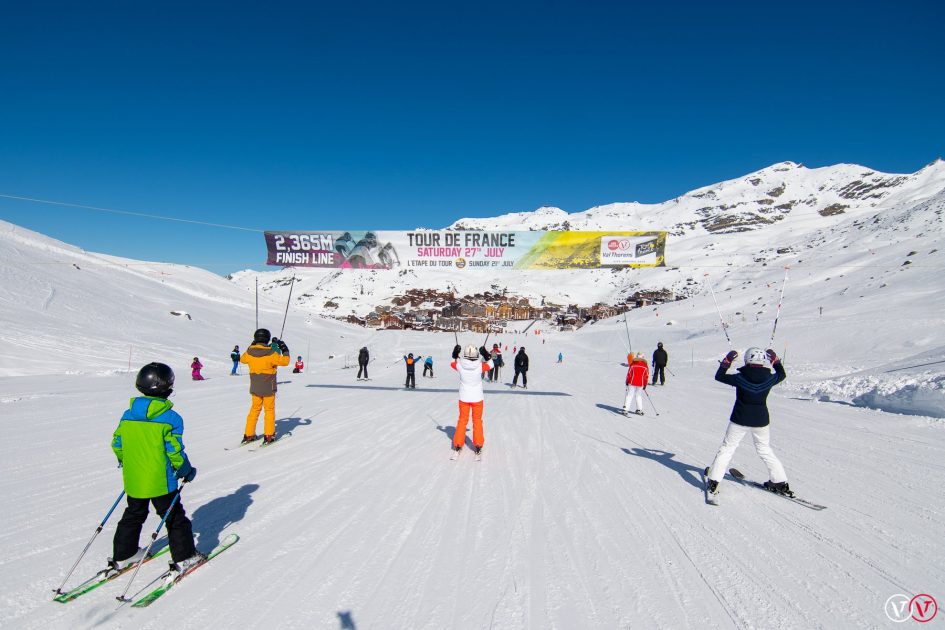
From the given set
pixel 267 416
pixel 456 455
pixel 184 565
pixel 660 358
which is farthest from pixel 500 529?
pixel 660 358

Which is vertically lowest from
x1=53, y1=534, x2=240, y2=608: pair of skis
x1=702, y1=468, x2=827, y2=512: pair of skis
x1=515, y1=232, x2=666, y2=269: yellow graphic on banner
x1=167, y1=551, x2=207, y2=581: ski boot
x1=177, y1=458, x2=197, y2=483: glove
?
x1=702, y1=468, x2=827, y2=512: pair of skis

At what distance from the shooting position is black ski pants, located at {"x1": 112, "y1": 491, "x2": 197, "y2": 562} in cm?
322

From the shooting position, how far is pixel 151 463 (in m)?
3.15

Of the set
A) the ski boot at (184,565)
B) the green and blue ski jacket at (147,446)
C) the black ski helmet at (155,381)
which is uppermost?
the black ski helmet at (155,381)

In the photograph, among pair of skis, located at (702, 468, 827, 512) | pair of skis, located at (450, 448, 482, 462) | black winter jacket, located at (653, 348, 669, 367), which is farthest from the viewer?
black winter jacket, located at (653, 348, 669, 367)

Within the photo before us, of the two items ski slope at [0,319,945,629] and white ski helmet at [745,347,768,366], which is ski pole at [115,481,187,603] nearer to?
ski slope at [0,319,945,629]

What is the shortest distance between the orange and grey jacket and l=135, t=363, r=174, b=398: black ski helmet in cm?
352

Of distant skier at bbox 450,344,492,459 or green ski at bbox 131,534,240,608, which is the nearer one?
→ green ski at bbox 131,534,240,608

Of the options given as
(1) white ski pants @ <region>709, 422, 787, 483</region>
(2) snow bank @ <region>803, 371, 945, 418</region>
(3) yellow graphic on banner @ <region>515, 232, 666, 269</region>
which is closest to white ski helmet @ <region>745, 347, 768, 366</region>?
(1) white ski pants @ <region>709, 422, 787, 483</region>

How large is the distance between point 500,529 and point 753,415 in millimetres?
3122

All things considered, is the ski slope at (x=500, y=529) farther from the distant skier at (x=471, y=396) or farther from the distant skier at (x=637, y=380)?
the distant skier at (x=637, y=380)

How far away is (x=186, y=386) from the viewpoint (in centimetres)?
1498

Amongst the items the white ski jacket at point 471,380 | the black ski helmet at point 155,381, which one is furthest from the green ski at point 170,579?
the white ski jacket at point 471,380

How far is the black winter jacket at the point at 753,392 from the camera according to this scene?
16.0 ft
